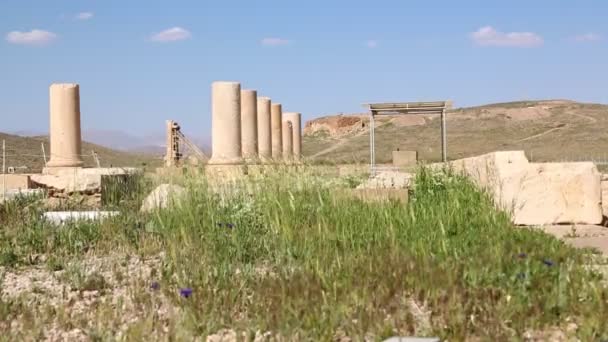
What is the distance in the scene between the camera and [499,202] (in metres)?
9.81

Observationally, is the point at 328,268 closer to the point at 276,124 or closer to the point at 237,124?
the point at 237,124

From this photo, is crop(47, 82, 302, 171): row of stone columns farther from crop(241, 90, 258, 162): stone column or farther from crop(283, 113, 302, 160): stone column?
crop(283, 113, 302, 160): stone column

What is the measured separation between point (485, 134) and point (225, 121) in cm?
4070

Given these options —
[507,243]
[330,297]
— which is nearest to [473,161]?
[507,243]

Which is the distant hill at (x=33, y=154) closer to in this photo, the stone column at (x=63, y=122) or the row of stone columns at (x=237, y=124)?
the row of stone columns at (x=237, y=124)

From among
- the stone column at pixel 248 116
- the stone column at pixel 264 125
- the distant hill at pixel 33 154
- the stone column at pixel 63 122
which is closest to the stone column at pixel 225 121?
the stone column at pixel 248 116

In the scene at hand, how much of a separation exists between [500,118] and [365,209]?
205 ft

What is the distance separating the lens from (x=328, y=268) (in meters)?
5.78

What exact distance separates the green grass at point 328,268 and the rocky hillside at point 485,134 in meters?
28.8

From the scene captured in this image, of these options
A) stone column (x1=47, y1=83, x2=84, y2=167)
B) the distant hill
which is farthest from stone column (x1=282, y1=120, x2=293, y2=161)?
stone column (x1=47, y1=83, x2=84, y2=167)

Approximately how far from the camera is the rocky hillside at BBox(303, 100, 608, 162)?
1777 inches

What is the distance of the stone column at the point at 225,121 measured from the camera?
20875 mm

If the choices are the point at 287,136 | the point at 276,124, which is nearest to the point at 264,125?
the point at 276,124

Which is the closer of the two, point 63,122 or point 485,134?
point 63,122
